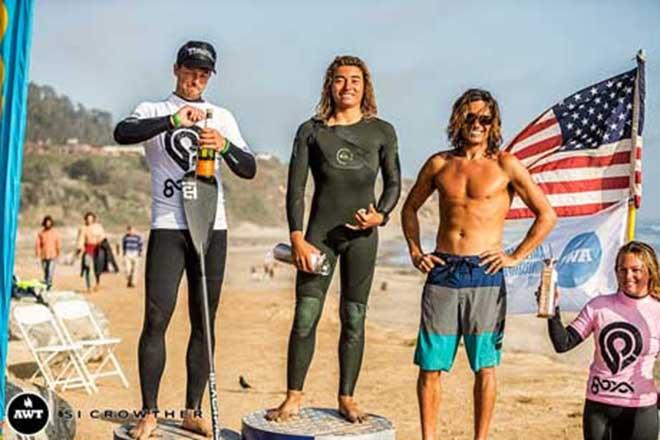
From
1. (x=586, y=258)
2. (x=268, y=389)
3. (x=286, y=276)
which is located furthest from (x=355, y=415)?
(x=286, y=276)

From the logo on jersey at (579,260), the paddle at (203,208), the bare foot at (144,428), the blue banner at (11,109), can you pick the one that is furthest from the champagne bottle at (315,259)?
the logo on jersey at (579,260)

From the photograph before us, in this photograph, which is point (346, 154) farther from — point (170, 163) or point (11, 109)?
point (11, 109)

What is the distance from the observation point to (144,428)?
5.90 m

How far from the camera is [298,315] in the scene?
19.6 feet

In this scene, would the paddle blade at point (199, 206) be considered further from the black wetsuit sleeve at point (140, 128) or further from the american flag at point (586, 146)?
the american flag at point (586, 146)

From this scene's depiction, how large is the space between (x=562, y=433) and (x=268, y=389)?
11.0ft

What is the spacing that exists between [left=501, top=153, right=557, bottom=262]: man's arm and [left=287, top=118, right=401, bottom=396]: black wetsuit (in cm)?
68

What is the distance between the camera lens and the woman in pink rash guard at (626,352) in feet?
17.5

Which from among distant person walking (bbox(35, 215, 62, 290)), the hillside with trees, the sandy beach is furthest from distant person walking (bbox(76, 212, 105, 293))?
the hillside with trees

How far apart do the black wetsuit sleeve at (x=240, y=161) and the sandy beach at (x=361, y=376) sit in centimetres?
244

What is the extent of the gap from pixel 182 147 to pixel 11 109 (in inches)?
37.4

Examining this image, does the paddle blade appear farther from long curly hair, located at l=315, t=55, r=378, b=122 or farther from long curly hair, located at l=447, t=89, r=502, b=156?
long curly hair, located at l=447, t=89, r=502, b=156

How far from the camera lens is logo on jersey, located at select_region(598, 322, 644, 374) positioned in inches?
211

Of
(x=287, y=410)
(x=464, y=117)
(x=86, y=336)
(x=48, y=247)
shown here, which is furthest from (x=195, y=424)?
(x=48, y=247)
